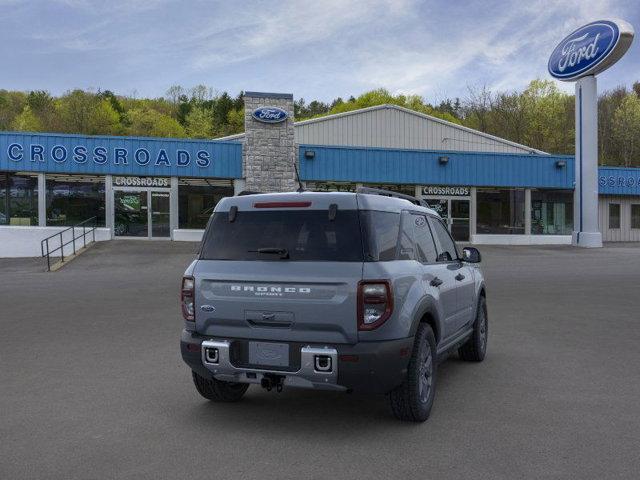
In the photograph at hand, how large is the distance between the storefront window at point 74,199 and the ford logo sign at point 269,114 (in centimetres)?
736

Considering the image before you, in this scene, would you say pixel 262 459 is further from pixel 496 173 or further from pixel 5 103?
pixel 5 103

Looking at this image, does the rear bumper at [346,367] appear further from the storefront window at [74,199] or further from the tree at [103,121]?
the tree at [103,121]

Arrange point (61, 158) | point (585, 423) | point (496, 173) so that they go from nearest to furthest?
1. point (585, 423)
2. point (61, 158)
3. point (496, 173)

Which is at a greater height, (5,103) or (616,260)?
(5,103)

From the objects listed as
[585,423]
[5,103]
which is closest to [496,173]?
[585,423]

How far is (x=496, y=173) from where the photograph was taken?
29719mm

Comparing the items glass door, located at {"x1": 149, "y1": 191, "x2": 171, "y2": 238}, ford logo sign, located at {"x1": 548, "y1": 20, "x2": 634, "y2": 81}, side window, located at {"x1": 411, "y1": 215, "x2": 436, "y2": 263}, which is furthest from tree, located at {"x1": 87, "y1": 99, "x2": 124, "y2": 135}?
side window, located at {"x1": 411, "y1": 215, "x2": 436, "y2": 263}

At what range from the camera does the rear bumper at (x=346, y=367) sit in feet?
14.0

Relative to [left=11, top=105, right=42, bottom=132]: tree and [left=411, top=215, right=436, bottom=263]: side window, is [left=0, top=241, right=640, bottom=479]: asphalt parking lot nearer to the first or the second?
[left=411, top=215, right=436, bottom=263]: side window

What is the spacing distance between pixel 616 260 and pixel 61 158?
22392 mm

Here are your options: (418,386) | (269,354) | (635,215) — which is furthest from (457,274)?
(635,215)

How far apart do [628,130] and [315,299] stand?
6394 cm

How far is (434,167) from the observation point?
95.1 feet

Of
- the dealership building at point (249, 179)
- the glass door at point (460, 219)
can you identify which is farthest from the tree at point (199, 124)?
the glass door at point (460, 219)
